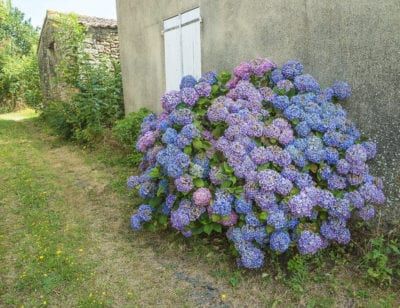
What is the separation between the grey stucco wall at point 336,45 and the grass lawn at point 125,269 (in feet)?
3.33

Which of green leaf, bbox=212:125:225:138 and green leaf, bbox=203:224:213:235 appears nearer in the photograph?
green leaf, bbox=203:224:213:235

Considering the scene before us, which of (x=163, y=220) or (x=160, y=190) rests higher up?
(x=160, y=190)

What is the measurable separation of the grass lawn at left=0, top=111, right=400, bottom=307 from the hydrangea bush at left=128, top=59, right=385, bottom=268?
0.78 feet

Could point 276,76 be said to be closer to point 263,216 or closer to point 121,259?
point 263,216

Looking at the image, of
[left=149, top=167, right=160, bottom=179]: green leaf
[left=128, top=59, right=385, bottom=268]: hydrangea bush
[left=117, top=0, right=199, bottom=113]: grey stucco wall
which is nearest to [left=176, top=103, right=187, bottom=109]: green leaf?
[left=128, top=59, right=385, bottom=268]: hydrangea bush

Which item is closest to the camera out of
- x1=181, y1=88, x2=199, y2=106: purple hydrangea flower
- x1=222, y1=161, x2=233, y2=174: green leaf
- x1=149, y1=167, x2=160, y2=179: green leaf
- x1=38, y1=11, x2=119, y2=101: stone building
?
x1=222, y1=161, x2=233, y2=174: green leaf

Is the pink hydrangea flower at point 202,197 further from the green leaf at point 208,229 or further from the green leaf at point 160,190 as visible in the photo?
the green leaf at point 160,190

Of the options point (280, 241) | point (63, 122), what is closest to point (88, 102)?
point (63, 122)

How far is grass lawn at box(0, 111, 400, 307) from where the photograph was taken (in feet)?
10.0

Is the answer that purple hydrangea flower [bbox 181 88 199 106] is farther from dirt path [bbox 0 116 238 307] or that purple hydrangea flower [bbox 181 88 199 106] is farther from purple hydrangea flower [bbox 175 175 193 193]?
dirt path [bbox 0 116 238 307]

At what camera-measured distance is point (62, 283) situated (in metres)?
3.30

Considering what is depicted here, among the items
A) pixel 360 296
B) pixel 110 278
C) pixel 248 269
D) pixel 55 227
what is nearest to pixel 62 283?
pixel 110 278

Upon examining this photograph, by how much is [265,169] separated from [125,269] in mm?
1612

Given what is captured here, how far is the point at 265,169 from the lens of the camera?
10.5ft
